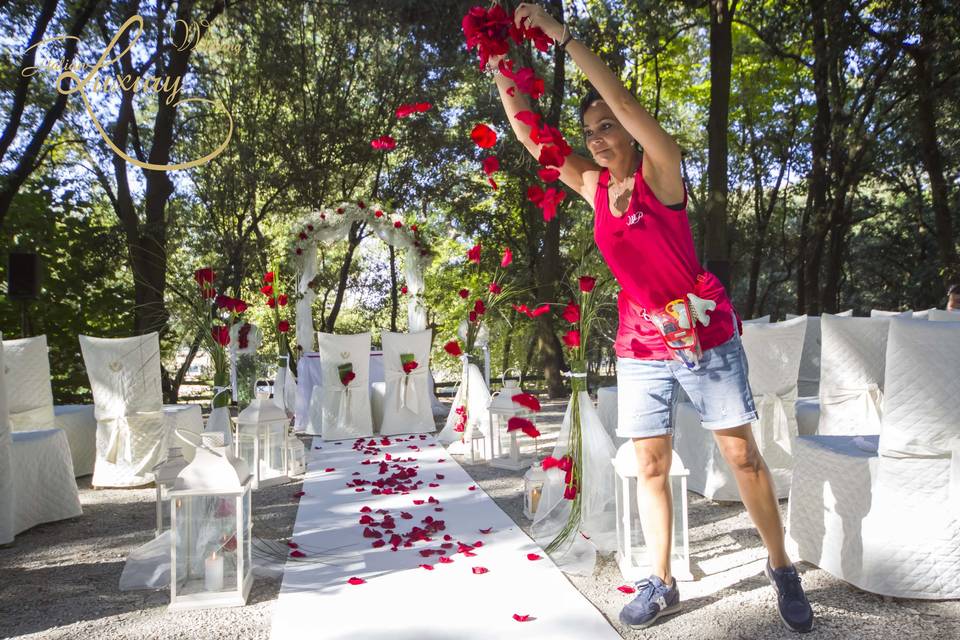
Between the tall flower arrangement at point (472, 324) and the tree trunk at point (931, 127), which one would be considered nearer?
the tall flower arrangement at point (472, 324)

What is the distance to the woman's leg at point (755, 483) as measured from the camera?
2104 millimetres

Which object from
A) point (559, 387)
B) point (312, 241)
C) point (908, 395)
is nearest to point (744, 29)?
point (559, 387)

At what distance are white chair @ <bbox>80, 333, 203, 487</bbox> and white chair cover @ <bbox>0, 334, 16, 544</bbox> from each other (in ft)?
4.08

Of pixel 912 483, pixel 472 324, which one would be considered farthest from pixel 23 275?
pixel 912 483

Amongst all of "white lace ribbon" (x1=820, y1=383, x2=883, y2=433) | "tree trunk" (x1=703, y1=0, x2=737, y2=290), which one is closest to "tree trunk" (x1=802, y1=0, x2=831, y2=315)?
"tree trunk" (x1=703, y1=0, x2=737, y2=290)

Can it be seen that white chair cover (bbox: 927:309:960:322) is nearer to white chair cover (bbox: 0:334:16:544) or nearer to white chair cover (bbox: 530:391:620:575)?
white chair cover (bbox: 530:391:620:575)

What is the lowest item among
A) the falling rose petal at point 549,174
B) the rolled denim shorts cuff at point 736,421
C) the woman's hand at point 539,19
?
the rolled denim shorts cuff at point 736,421

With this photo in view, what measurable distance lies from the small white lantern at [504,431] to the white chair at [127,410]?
2.23 m

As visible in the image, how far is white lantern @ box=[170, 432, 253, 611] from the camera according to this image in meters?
2.49

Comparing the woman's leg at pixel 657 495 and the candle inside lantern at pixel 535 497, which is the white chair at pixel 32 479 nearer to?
the candle inside lantern at pixel 535 497

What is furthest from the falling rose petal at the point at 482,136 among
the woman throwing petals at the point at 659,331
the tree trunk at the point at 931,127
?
the tree trunk at the point at 931,127

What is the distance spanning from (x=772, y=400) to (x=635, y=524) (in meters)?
1.49

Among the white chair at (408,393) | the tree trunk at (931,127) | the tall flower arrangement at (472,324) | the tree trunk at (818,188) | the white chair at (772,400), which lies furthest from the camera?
the tree trunk at (818,188)

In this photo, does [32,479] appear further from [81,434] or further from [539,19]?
[539,19]
